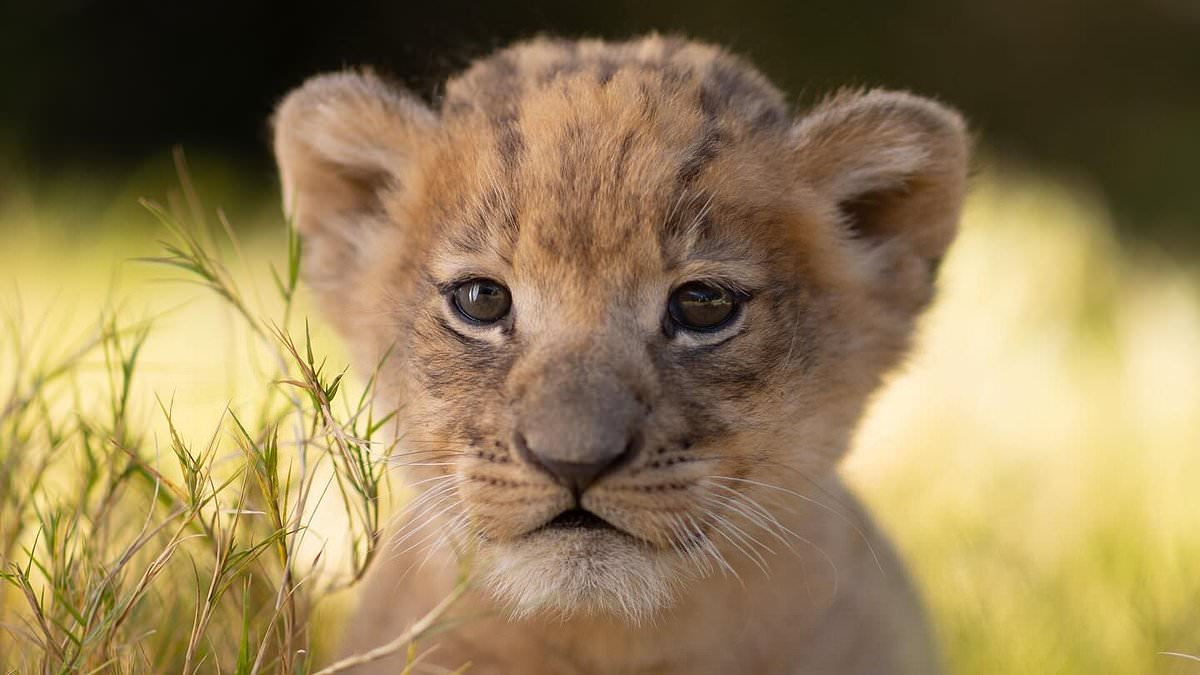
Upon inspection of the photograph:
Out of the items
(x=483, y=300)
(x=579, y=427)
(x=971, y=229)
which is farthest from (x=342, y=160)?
(x=971, y=229)

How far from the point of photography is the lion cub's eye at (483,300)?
276 centimetres

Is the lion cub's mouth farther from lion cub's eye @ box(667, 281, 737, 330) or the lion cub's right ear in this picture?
the lion cub's right ear

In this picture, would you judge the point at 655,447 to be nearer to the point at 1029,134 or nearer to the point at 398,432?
the point at 398,432

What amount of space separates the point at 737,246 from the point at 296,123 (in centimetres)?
116

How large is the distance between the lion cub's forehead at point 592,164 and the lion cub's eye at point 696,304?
0.07 meters

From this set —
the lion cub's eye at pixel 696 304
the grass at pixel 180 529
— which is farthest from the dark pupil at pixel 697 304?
the grass at pixel 180 529

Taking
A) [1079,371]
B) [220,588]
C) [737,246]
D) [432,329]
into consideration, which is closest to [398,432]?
[432,329]

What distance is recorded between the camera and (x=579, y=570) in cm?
251

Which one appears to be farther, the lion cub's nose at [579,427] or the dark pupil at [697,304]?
the dark pupil at [697,304]

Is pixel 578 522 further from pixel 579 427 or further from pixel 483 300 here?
pixel 483 300

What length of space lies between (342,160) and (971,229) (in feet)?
16.0

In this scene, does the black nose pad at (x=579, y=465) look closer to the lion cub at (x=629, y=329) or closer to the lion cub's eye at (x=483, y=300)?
the lion cub at (x=629, y=329)

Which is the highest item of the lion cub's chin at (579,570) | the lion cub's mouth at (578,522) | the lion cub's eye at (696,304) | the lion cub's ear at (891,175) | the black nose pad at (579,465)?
the lion cub's ear at (891,175)

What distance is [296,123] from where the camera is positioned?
3176 millimetres
